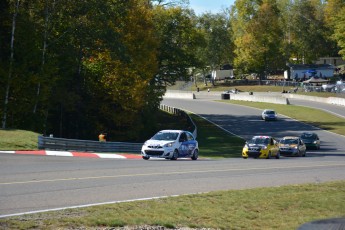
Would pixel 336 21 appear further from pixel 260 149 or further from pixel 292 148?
pixel 260 149

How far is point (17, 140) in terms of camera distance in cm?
3020

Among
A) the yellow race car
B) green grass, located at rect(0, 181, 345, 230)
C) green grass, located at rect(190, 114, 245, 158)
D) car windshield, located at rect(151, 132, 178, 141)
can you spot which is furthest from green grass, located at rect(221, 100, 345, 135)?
green grass, located at rect(0, 181, 345, 230)

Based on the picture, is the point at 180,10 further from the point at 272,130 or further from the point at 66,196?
the point at 66,196

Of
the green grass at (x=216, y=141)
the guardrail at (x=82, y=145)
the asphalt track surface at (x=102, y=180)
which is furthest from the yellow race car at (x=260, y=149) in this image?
the asphalt track surface at (x=102, y=180)

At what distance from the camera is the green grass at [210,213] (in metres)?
10.9

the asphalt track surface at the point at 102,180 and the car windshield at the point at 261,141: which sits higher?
the car windshield at the point at 261,141

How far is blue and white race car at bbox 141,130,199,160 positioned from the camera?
2959 centimetres

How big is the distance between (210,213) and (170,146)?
57.3 feet

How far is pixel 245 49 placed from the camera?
127 m

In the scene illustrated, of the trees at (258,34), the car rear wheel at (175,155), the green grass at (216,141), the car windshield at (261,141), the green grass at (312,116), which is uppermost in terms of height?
the trees at (258,34)

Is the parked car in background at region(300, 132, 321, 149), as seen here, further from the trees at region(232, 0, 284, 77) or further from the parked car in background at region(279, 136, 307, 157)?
the trees at region(232, 0, 284, 77)

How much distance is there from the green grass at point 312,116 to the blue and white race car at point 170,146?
125 ft

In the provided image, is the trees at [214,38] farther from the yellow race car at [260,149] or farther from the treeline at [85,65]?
the yellow race car at [260,149]

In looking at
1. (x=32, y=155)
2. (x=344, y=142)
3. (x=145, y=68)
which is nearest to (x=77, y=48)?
(x=145, y=68)
